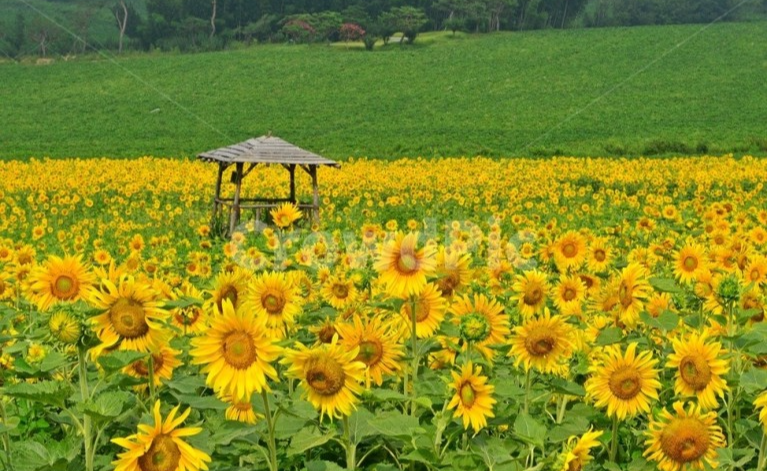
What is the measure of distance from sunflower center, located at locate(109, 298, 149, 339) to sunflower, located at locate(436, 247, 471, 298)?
1258mm

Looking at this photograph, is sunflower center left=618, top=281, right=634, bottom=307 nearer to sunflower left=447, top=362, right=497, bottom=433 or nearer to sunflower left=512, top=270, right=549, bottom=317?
sunflower left=512, top=270, right=549, bottom=317

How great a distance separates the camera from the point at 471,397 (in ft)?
7.96

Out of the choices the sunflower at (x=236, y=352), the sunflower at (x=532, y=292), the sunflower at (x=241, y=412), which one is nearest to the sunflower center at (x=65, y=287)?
the sunflower at (x=241, y=412)

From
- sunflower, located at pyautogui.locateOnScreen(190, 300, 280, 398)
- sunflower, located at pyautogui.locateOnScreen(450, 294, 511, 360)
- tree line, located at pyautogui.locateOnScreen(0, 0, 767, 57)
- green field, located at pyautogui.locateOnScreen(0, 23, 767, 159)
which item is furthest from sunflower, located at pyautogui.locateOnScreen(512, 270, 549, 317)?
tree line, located at pyautogui.locateOnScreen(0, 0, 767, 57)

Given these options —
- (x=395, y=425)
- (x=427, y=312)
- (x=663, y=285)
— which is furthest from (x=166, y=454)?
(x=663, y=285)

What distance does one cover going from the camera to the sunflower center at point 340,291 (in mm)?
3838

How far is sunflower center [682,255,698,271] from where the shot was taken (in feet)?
13.6

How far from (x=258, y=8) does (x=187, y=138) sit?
52.4 m

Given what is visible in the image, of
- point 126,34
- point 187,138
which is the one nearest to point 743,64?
point 187,138

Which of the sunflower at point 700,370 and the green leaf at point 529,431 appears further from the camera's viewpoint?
the sunflower at point 700,370

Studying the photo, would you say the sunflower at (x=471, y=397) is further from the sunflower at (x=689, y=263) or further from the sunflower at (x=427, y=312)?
the sunflower at (x=689, y=263)

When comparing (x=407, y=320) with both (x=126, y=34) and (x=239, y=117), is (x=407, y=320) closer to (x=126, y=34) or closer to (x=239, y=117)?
(x=239, y=117)

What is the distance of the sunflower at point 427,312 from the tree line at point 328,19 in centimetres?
7374

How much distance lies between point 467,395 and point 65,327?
Result: 119 centimetres
